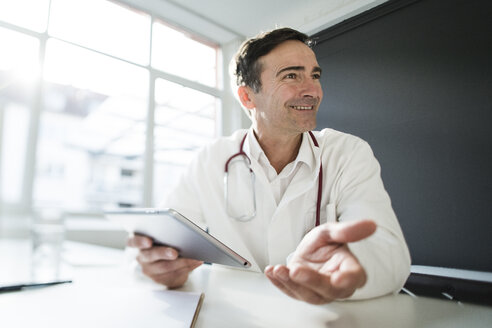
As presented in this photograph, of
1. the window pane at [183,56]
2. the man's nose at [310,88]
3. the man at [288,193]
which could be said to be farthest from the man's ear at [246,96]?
the window pane at [183,56]

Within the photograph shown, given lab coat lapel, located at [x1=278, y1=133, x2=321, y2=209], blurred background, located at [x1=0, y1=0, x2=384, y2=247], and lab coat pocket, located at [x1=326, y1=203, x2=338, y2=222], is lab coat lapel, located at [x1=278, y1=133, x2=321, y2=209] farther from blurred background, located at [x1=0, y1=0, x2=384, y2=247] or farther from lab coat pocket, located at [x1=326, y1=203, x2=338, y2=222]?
blurred background, located at [x1=0, y1=0, x2=384, y2=247]

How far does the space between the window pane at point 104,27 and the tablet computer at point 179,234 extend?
3.34 meters

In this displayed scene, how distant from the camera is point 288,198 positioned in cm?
99

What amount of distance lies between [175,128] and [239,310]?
3628 mm

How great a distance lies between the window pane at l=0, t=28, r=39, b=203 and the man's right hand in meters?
2.91

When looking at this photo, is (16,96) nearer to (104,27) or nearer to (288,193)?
(104,27)

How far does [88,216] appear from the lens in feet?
10.1

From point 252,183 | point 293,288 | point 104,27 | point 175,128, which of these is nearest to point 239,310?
point 293,288

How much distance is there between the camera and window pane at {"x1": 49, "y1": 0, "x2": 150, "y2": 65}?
3184 mm

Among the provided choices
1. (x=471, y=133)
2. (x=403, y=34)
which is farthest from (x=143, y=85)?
(x=471, y=133)

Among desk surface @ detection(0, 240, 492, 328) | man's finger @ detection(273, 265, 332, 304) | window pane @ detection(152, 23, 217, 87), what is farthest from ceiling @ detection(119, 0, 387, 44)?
man's finger @ detection(273, 265, 332, 304)

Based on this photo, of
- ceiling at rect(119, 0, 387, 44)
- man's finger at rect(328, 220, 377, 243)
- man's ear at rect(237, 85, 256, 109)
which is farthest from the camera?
ceiling at rect(119, 0, 387, 44)

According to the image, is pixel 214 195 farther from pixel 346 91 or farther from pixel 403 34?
pixel 403 34

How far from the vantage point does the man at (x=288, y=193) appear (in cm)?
54
